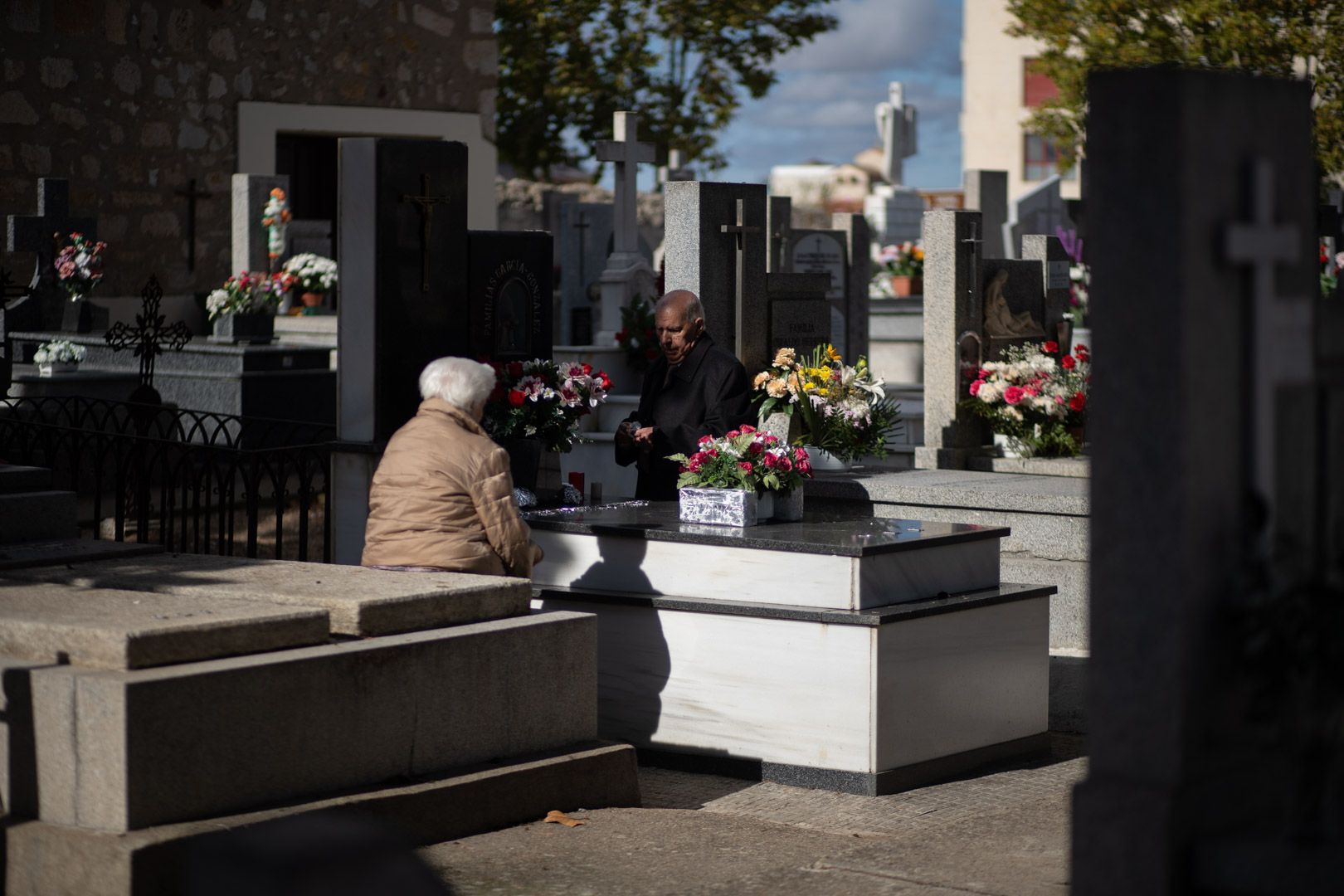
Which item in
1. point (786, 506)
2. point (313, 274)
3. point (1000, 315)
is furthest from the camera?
→ point (313, 274)

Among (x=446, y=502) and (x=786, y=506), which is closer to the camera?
(x=446, y=502)

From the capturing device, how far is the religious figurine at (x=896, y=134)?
30.7 metres

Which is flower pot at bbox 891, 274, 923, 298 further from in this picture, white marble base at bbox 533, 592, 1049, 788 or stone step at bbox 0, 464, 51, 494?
stone step at bbox 0, 464, 51, 494

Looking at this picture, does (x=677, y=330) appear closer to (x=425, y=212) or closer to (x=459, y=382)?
(x=425, y=212)

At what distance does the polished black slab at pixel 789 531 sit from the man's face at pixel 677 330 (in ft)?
2.47

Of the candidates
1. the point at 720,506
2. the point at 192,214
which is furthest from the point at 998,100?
the point at 720,506

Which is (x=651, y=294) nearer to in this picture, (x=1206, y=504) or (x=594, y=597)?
(x=594, y=597)

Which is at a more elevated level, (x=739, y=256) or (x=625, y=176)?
(x=625, y=176)

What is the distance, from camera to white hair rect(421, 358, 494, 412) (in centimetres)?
661

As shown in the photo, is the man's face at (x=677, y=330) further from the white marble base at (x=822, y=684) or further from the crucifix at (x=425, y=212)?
the white marble base at (x=822, y=684)

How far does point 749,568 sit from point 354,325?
2326mm

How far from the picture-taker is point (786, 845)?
19.4ft

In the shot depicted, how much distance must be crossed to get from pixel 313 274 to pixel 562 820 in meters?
11.9

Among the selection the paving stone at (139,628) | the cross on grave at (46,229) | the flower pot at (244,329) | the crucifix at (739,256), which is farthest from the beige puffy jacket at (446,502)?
the cross on grave at (46,229)
